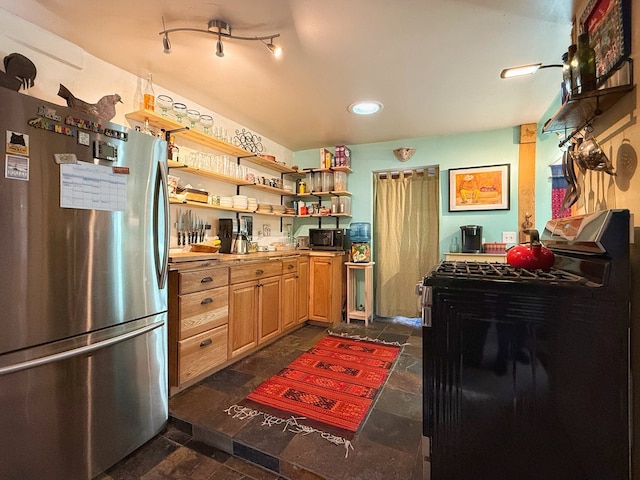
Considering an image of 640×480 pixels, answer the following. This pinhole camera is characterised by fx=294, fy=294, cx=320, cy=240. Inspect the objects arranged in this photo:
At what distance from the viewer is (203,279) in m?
2.27

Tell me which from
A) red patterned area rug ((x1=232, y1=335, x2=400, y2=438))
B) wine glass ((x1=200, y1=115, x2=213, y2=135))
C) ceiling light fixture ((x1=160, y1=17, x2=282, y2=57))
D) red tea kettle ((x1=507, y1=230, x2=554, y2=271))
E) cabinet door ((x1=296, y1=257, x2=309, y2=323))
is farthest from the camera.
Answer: cabinet door ((x1=296, y1=257, x2=309, y2=323))

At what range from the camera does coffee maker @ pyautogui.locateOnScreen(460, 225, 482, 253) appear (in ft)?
11.3

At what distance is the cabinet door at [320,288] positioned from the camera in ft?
12.3

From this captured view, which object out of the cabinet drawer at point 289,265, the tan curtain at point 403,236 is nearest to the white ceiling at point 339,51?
the tan curtain at point 403,236

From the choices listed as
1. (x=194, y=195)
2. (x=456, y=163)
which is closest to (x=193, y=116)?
(x=194, y=195)

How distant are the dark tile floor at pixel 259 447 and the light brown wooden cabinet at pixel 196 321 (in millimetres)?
192

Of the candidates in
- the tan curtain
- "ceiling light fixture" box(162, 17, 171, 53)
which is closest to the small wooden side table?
the tan curtain

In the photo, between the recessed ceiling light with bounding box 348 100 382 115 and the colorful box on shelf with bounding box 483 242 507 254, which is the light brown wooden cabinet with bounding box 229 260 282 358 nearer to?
the recessed ceiling light with bounding box 348 100 382 115

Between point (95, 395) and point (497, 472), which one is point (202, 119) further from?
point (497, 472)

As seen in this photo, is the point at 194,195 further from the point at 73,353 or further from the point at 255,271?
the point at 73,353

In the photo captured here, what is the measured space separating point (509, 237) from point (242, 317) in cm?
316

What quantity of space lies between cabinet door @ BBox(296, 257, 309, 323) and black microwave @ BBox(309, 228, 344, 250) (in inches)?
13.7

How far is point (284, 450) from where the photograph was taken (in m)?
1.59

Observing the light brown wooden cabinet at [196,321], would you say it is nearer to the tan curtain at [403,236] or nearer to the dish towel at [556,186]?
the tan curtain at [403,236]
